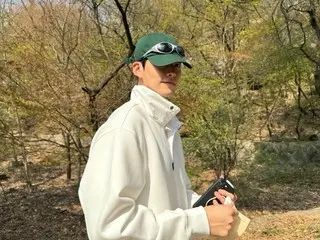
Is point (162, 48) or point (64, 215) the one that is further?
point (64, 215)

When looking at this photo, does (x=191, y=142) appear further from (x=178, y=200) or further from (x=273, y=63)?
(x=178, y=200)

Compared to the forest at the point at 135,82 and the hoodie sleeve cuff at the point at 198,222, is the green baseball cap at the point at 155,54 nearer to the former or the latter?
the hoodie sleeve cuff at the point at 198,222

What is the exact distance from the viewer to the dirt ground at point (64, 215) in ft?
20.9

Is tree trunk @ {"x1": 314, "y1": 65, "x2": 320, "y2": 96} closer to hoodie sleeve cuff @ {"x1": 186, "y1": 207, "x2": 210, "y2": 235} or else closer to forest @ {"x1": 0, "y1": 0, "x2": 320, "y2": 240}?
forest @ {"x1": 0, "y1": 0, "x2": 320, "y2": 240}

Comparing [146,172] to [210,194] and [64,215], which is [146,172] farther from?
[64,215]

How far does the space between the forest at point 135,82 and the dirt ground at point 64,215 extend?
23 millimetres

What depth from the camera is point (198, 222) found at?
46.5 inches

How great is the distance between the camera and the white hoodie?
1.11m

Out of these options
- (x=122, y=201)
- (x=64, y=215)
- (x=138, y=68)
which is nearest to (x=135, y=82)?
(x=64, y=215)

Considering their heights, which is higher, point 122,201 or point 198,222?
point 122,201

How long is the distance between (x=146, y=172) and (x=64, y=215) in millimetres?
7245

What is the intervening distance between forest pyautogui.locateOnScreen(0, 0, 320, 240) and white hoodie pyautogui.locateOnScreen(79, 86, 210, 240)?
5.05 metres

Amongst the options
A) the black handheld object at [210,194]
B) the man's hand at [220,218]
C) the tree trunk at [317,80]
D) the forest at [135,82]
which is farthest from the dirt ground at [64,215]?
the tree trunk at [317,80]

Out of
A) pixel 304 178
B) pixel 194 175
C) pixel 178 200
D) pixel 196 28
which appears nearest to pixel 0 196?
pixel 194 175
